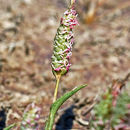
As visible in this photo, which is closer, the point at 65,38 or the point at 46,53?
the point at 65,38

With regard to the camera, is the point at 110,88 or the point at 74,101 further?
the point at 74,101

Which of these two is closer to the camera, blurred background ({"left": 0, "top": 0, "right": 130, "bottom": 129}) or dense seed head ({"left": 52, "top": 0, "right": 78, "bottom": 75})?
dense seed head ({"left": 52, "top": 0, "right": 78, "bottom": 75})

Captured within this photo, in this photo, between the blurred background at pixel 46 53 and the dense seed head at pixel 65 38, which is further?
the blurred background at pixel 46 53

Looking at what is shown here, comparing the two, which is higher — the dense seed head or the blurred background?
the blurred background

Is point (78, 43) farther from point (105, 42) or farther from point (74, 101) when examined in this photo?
point (74, 101)

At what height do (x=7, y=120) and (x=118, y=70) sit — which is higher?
(x=118, y=70)

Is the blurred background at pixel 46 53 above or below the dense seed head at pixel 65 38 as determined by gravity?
above

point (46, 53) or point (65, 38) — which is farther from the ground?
point (46, 53)

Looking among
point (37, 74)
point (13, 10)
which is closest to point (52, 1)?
point (13, 10)
